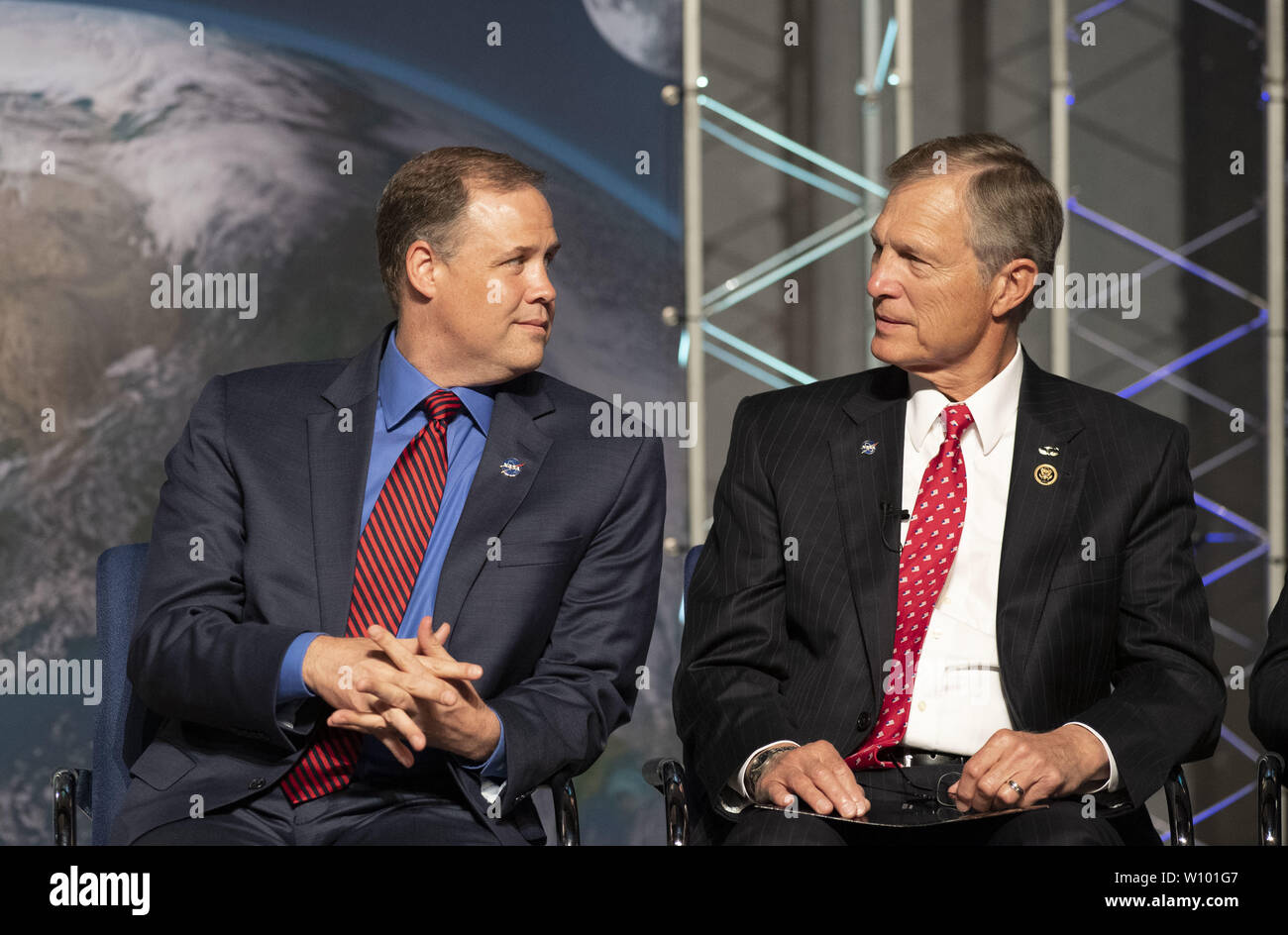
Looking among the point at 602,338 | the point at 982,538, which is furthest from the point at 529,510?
the point at 602,338

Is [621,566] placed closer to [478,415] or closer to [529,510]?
[529,510]

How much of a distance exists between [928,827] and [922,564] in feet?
1.53

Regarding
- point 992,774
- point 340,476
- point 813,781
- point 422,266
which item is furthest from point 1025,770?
point 422,266

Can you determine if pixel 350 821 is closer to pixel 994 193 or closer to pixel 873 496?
pixel 873 496

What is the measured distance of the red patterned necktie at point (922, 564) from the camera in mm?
2553

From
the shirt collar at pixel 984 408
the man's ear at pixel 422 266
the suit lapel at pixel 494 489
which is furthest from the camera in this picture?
the man's ear at pixel 422 266

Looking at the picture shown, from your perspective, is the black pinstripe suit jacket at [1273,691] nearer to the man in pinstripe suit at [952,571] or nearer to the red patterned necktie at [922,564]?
the man in pinstripe suit at [952,571]

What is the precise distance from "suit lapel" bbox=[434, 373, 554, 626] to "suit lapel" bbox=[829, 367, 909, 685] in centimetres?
57

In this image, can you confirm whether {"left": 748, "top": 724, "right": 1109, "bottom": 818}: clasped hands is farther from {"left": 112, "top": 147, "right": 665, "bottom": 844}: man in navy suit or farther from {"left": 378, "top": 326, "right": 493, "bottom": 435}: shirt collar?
{"left": 378, "top": 326, "right": 493, "bottom": 435}: shirt collar

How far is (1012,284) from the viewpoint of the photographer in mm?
2764

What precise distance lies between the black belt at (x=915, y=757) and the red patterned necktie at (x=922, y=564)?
0.02 meters

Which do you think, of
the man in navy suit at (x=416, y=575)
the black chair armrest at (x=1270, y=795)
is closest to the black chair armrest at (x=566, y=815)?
the man in navy suit at (x=416, y=575)

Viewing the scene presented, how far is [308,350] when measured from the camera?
4.80 meters

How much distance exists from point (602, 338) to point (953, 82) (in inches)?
58.6
